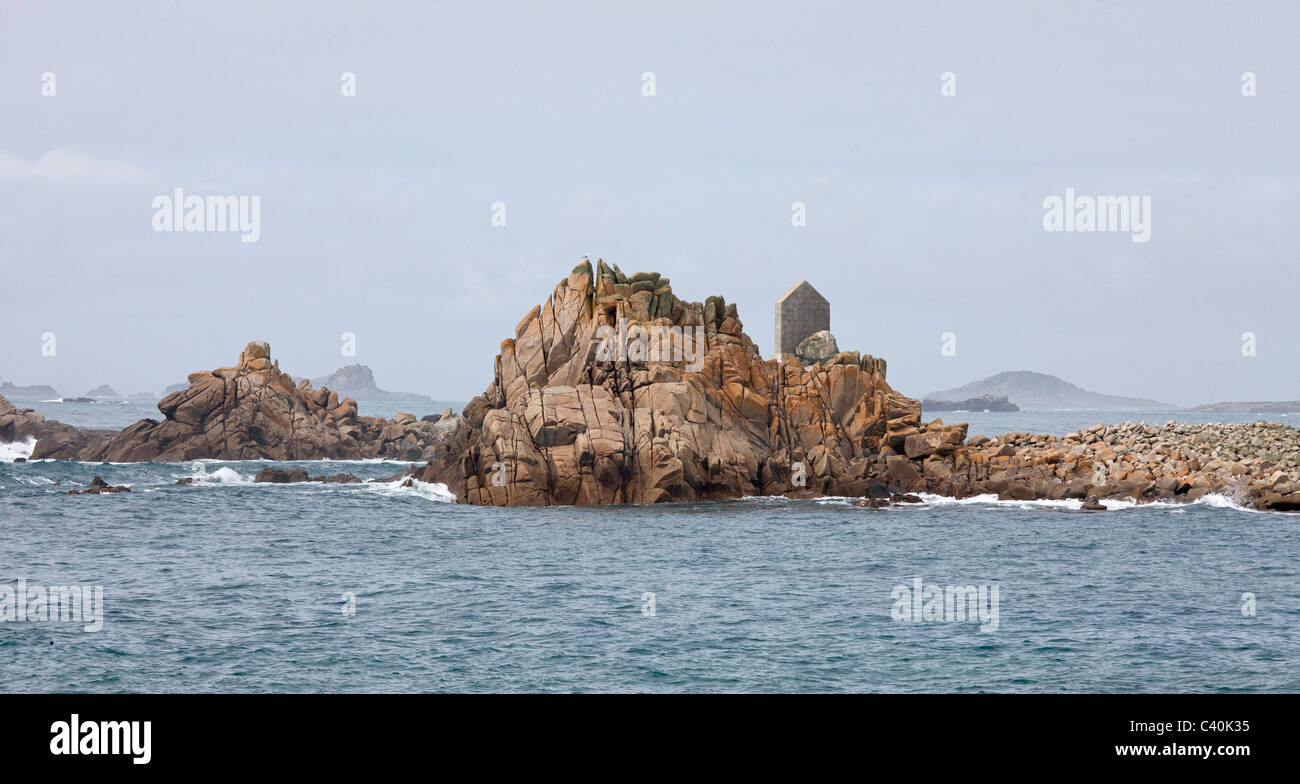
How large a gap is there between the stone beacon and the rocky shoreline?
6.50 ft

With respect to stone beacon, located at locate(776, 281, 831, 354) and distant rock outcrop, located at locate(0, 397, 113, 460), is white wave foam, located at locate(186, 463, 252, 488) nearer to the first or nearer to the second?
distant rock outcrop, located at locate(0, 397, 113, 460)

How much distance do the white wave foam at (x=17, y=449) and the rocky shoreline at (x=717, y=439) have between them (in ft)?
128

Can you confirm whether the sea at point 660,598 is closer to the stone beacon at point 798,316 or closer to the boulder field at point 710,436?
the boulder field at point 710,436

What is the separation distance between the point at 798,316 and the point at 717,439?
18.9 metres

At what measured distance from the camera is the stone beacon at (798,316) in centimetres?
8238

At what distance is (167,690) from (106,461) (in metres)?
82.9

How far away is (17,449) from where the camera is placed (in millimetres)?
110125

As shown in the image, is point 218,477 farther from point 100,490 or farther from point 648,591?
point 648,591

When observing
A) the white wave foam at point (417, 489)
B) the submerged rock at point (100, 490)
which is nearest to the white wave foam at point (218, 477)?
the submerged rock at point (100, 490)

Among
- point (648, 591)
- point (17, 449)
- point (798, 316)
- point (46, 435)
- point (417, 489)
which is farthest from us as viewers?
point (46, 435)

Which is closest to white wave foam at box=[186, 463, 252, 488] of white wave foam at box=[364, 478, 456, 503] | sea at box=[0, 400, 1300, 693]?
white wave foam at box=[364, 478, 456, 503]

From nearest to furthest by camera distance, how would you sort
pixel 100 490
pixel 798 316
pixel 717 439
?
1. pixel 717 439
2. pixel 100 490
3. pixel 798 316

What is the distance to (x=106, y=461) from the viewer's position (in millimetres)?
100375

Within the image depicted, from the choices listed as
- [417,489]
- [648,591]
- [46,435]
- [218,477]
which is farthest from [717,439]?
[46,435]
